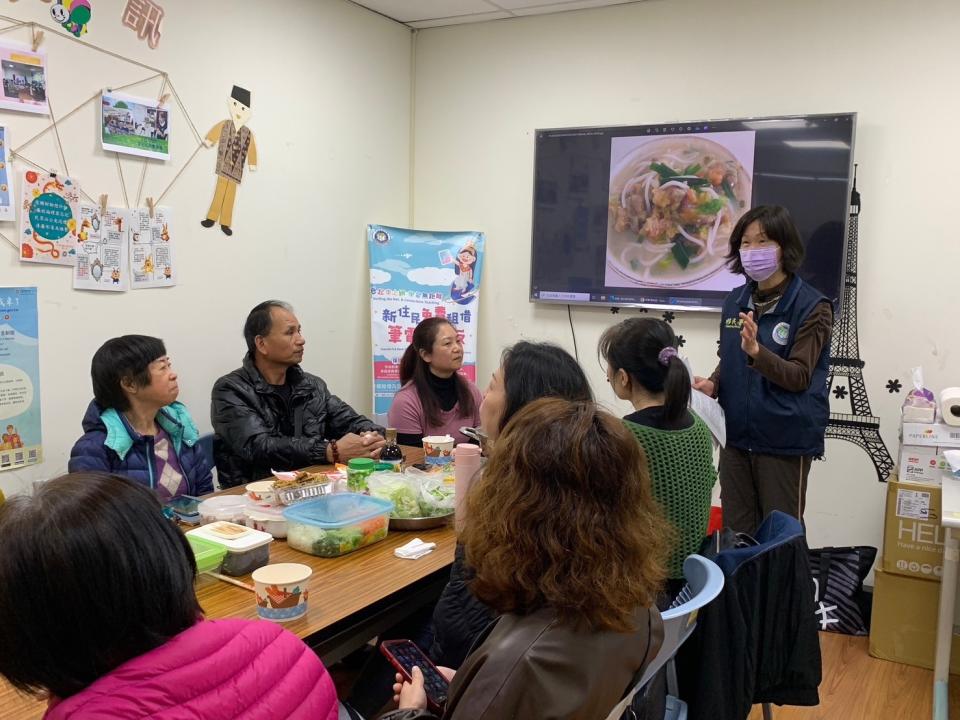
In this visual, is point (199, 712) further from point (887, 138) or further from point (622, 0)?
point (622, 0)

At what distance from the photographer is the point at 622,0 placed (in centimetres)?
379

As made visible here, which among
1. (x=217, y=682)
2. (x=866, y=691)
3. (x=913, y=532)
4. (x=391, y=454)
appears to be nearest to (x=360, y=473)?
(x=391, y=454)

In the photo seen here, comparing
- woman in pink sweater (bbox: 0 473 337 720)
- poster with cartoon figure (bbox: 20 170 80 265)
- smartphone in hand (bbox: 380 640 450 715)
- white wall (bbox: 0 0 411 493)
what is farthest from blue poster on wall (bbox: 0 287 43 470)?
woman in pink sweater (bbox: 0 473 337 720)

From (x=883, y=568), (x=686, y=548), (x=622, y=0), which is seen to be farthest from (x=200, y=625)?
(x=622, y=0)

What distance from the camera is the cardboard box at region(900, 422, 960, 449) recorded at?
2865 millimetres

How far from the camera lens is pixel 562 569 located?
1.06m

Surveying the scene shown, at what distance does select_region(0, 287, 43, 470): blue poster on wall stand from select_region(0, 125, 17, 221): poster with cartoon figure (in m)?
0.25

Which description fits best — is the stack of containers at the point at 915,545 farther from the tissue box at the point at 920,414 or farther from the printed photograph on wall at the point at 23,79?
the printed photograph on wall at the point at 23,79

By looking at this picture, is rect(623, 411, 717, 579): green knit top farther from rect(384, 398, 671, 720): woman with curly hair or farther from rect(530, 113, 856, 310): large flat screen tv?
rect(530, 113, 856, 310): large flat screen tv

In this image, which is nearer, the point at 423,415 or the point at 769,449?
the point at 769,449

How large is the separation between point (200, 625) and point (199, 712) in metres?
0.11

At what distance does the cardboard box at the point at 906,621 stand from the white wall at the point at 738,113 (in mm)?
568

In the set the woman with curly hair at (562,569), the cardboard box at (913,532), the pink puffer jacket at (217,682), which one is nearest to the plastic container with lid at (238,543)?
the pink puffer jacket at (217,682)

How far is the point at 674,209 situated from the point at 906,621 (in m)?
2.03
